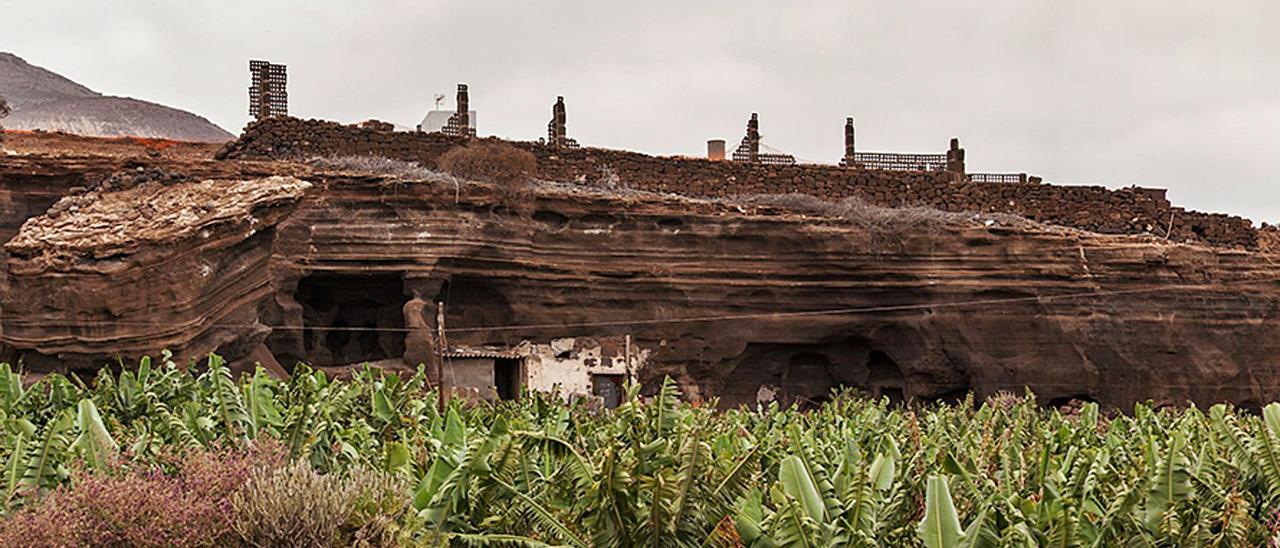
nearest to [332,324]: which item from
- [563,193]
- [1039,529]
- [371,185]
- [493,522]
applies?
[371,185]

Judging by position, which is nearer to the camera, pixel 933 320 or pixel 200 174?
pixel 200 174

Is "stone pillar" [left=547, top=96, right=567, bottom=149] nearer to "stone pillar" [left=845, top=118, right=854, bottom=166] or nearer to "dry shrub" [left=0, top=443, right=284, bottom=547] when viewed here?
"stone pillar" [left=845, top=118, right=854, bottom=166]

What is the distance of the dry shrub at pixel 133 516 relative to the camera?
7.39m

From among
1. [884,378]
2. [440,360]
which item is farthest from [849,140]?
[440,360]

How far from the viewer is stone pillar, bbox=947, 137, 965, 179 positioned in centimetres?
3119

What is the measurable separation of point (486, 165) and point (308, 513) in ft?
55.7

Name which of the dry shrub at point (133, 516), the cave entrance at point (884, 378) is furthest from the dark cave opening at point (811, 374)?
the dry shrub at point (133, 516)

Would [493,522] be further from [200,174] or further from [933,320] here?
[933,320]

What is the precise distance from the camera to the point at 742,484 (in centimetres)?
851

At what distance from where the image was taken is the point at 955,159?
103 ft

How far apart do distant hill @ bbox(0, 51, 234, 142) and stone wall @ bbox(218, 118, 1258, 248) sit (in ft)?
67.6

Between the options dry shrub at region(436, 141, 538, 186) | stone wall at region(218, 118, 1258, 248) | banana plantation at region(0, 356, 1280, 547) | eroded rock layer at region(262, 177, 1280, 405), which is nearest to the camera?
banana plantation at region(0, 356, 1280, 547)

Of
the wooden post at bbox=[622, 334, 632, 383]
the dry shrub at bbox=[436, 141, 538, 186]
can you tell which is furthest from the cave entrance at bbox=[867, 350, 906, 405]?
the dry shrub at bbox=[436, 141, 538, 186]

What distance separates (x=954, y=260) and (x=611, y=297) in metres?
6.56
